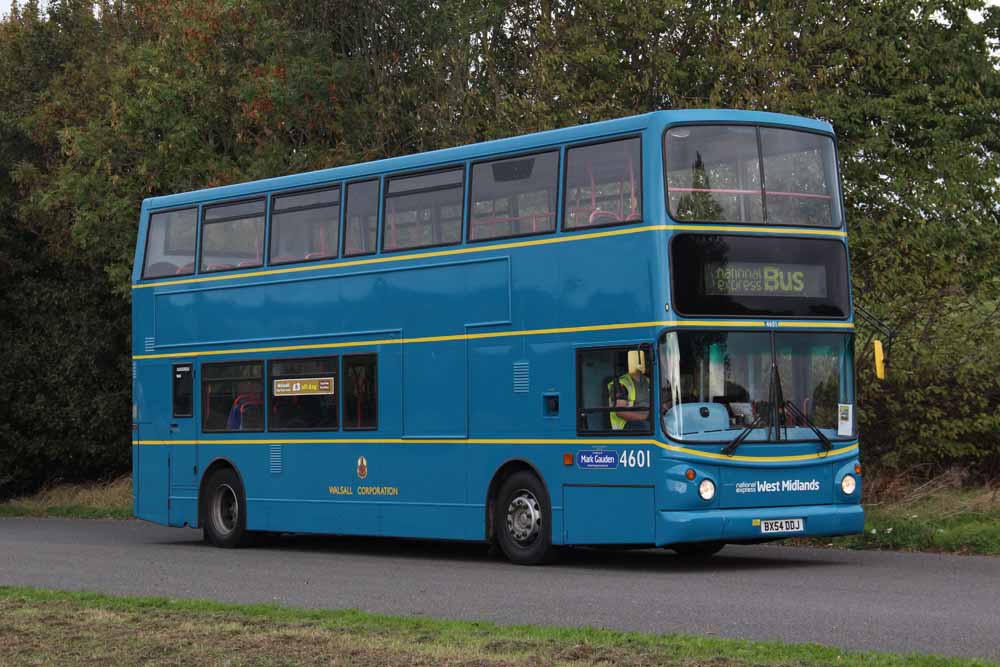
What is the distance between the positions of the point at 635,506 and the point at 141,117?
1597 cm

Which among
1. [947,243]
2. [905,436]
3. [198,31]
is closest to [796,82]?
[947,243]

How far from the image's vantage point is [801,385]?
17.1 meters

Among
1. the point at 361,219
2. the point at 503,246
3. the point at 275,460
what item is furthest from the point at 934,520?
the point at 275,460

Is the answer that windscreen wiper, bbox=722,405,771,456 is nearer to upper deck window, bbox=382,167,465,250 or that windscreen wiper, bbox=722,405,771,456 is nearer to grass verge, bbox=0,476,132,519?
upper deck window, bbox=382,167,465,250

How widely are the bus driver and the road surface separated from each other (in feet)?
4.74

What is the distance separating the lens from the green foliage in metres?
23.4

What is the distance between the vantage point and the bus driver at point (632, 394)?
16.5m

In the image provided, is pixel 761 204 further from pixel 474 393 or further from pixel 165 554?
pixel 165 554

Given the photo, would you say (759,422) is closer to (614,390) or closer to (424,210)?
(614,390)

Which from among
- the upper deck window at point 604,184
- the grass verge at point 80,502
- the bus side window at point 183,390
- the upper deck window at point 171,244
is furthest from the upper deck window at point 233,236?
the grass verge at point 80,502

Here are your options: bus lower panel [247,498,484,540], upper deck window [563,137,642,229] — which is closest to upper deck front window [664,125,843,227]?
upper deck window [563,137,642,229]

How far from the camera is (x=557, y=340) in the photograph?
1758 cm

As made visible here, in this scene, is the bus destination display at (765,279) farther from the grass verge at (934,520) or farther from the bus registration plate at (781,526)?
the grass verge at (934,520)

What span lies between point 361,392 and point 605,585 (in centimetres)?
549
